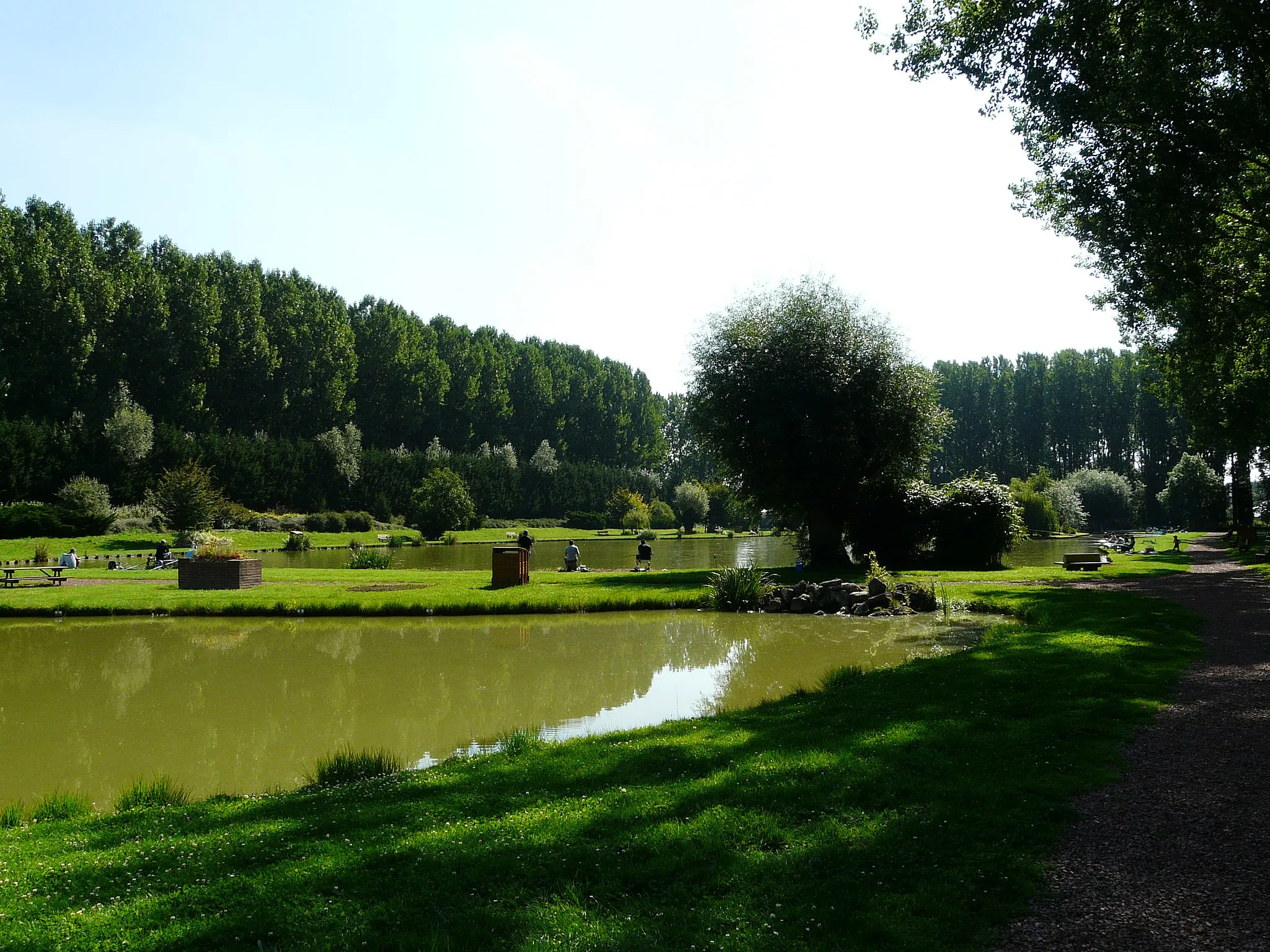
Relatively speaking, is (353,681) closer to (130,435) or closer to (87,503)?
(87,503)

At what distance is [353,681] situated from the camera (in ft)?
41.1

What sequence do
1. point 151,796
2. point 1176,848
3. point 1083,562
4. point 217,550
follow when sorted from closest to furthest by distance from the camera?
point 1176,848 < point 151,796 < point 217,550 < point 1083,562

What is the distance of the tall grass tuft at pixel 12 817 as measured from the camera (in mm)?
6402

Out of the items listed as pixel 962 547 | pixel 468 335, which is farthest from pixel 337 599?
pixel 468 335

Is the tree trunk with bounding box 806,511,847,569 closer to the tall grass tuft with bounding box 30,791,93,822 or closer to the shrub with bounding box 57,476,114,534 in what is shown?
the tall grass tuft with bounding box 30,791,93,822

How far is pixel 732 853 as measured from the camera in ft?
15.8

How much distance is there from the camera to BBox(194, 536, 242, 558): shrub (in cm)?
2316

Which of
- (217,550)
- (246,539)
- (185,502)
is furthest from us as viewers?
(246,539)

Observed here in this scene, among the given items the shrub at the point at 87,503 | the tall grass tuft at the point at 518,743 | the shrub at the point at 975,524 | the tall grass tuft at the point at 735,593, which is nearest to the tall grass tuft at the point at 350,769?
the tall grass tuft at the point at 518,743

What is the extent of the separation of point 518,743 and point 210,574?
18.1 meters

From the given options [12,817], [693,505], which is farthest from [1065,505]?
[12,817]

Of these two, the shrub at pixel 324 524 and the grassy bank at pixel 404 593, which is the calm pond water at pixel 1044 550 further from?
the shrub at pixel 324 524

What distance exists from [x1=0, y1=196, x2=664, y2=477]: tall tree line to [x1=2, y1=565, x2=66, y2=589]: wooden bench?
115 feet

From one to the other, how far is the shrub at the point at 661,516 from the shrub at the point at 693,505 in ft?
15.3
